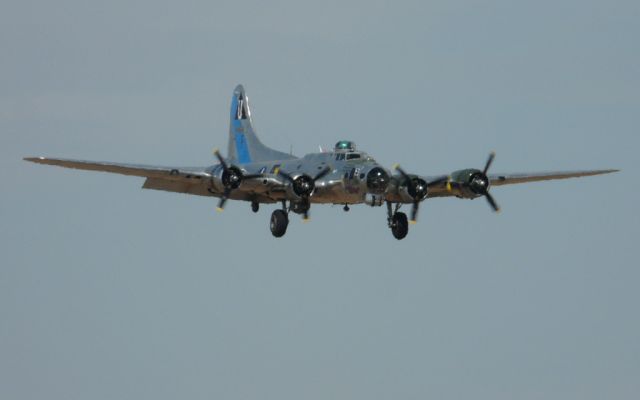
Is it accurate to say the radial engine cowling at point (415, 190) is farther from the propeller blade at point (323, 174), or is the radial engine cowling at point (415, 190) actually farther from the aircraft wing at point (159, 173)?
the aircraft wing at point (159, 173)

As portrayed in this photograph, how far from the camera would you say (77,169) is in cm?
5988

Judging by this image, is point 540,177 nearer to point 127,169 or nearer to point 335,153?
point 335,153

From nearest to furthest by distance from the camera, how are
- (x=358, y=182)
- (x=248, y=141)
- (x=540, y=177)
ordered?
(x=358, y=182) < (x=540, y=177) < (x=248, y=141)

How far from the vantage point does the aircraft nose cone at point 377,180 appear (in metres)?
59.1

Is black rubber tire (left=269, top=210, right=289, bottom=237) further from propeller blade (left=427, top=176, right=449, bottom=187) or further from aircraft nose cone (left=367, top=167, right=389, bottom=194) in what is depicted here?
propeller blade (left=427, top=176, right=449, bottom=187)

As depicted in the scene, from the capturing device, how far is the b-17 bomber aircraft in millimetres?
59750

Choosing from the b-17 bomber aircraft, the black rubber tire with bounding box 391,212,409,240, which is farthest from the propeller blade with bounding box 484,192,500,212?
the black rubber tire with bounding box 391,212,409,240

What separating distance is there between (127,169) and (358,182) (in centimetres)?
994

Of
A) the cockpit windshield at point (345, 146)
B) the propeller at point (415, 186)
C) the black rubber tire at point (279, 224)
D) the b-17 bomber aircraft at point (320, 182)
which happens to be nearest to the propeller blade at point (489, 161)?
the b-17 bomber aircraft at point (320, 182)

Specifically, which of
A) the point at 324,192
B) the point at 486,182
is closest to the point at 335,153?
the point at 324,192

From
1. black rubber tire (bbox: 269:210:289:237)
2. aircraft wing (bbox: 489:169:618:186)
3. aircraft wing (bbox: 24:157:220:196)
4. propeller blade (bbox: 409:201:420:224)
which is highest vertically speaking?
aircraft wing (bbox: 489:169:618:186)

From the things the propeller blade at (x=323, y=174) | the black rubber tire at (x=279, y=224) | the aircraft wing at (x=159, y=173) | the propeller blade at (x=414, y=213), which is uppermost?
the propeller blade at (x=323, y=174)

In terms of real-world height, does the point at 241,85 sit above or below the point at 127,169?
above

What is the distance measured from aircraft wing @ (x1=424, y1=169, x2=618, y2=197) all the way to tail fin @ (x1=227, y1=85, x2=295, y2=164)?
10435mm
